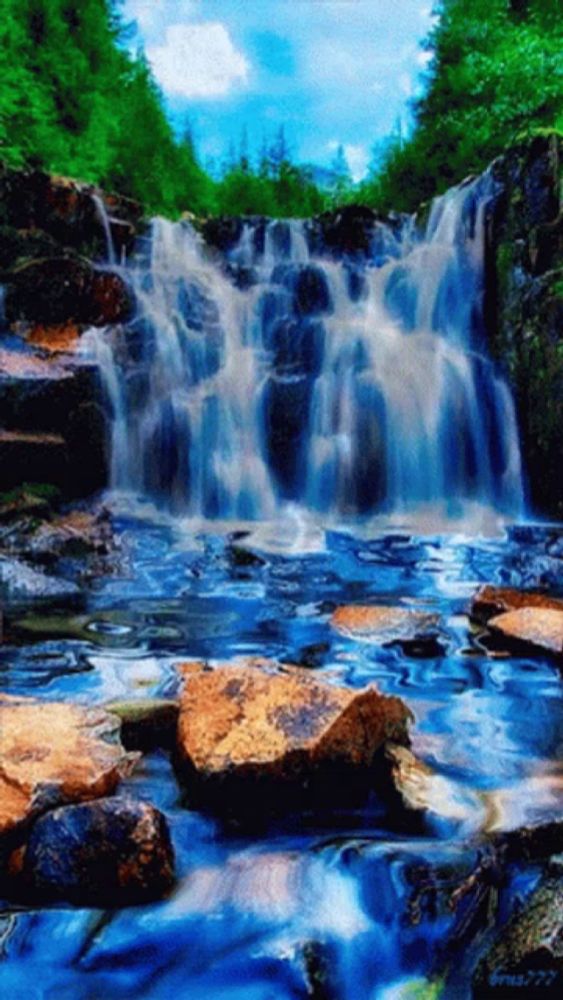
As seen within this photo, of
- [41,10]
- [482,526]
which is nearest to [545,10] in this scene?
[41,10]

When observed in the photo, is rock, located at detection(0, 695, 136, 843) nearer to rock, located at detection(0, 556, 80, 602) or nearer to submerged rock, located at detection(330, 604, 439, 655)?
submerged rock, located at detection(330, 604, 439, 655)

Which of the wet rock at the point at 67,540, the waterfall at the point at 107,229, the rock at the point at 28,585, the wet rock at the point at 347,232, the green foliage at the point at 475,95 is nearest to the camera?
the rock at the point at 28,585

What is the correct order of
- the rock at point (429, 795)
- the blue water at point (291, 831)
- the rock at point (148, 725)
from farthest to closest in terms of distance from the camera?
1. the rock at point (148, 725)
2. the rock at point (429, 795)
3. the blue water at point (291, 831)

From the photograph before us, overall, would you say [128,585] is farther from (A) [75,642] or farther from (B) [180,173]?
(B) [180,173]

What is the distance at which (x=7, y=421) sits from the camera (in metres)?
9.20

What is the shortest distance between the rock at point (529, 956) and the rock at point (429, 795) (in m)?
0.66

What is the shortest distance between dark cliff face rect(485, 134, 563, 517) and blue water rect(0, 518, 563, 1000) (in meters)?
2.58

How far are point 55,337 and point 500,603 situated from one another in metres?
6.68

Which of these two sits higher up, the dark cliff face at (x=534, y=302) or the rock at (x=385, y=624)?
the dark cliff face at (x=534, y=302)

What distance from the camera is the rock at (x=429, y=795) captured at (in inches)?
111

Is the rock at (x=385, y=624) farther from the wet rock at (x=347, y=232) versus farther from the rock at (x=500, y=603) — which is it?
the wet rock at (x=347, y=232)

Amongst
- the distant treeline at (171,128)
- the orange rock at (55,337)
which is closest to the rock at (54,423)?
the orange rock at (55,337)

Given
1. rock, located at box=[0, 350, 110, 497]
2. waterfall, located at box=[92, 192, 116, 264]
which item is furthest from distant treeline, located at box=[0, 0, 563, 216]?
rock, located at box=[0, 350, 110, 497]

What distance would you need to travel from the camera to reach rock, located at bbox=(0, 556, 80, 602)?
629 cm
